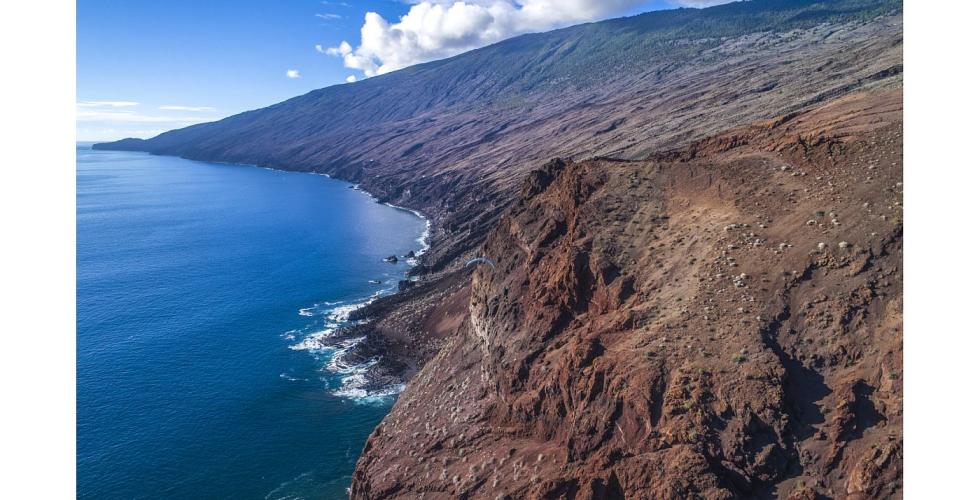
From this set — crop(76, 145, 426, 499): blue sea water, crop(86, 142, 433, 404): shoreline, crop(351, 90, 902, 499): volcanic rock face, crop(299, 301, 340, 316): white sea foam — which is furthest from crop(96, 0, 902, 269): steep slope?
crop(351, 90, 902, 499): volcanic rock face

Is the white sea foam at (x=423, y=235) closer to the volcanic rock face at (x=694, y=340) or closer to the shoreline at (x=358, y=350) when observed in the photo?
the shoreline at (x=358, y=350)

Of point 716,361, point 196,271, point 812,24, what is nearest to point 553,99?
point 812,24

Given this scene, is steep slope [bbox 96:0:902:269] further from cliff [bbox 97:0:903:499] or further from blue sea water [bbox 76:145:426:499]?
cliff [bbox 97:0:903:499]

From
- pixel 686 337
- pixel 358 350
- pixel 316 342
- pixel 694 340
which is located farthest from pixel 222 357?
pixel 694 340

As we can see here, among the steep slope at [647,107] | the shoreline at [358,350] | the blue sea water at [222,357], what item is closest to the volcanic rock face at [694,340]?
the blue sea water at [222,357]

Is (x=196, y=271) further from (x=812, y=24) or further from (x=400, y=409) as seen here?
(x=812, y=24)
